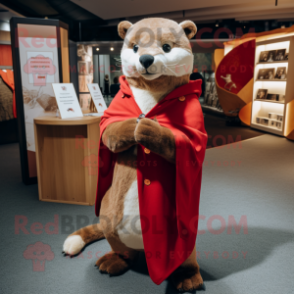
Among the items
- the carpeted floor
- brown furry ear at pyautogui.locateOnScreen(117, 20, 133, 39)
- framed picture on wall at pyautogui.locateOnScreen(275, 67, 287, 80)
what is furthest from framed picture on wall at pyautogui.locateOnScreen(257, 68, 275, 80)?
brown furry ear at pyautogui.locateOnScreen(117, 20, 133, 39)

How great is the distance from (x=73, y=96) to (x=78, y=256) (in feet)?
5.10

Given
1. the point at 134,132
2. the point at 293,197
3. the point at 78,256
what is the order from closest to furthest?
1. the point at 134,132
2. the point at 78,256
3. the point at 293,197

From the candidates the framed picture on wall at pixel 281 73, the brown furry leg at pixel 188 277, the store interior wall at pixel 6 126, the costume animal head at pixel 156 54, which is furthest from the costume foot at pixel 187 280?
the framed picture on wall at pixel 281 73

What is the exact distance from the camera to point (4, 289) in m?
1.71

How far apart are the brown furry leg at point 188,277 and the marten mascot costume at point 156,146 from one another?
0.16 metres

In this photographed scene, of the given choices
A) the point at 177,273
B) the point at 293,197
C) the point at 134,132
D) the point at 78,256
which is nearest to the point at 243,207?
the point at 293,197

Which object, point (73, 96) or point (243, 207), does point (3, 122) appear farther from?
point (243, 207)

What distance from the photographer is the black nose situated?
4.36ft

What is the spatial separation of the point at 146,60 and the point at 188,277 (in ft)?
4.02

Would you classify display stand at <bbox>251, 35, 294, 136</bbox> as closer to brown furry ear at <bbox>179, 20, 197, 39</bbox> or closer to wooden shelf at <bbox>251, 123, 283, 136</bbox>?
wooden shelf at <bbox>251, 123, 283, 136</bbox>

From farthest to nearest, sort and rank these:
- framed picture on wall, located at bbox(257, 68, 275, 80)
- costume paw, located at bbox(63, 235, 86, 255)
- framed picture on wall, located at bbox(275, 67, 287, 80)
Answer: framed picture on wall, located at bbox(257, 68, 275, 80) < framed picture on wall, located at bbox(275, 67, 287, 80) < costume paw, located at bbox(63, 235, 86, 255)

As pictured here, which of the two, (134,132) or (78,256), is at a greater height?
(134,132)

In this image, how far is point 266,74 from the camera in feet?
22.6

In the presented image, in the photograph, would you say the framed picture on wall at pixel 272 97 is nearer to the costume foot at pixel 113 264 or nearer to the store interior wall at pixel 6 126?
the store interior wall at pixel 6 126
